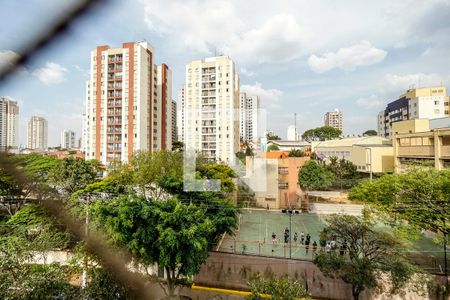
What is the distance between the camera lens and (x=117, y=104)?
22.5 m

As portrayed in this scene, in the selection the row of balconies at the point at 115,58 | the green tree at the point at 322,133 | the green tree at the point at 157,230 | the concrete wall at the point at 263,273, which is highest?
the row of balconies at the point at 115,58

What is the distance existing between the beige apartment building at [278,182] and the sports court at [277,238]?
32.8 inches

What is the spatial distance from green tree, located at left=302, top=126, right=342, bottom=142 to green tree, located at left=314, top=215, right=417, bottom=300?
117ft

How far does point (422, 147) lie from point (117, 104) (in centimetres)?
2130

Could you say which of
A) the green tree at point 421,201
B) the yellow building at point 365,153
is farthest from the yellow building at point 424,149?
the green tree at point 421,201

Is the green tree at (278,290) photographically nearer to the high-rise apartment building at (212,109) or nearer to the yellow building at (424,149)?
the yellow building at (424,149)

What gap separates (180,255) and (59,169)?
11159 mm

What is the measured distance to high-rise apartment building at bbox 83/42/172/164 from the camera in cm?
2223

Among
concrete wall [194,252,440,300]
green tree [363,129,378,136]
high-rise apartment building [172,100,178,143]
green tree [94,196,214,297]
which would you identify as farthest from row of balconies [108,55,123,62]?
green tree [363,129,378,136]

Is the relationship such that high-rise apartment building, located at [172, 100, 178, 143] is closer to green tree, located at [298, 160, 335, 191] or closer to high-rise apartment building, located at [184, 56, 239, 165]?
high-rise apartment building, located at [184, 56, 239, 165]

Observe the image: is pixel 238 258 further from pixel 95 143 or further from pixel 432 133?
pixel 95 143

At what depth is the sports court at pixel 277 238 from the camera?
24.5 feet

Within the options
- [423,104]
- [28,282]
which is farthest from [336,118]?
[28,282]

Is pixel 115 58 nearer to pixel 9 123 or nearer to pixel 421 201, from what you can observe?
pixel 421 201
